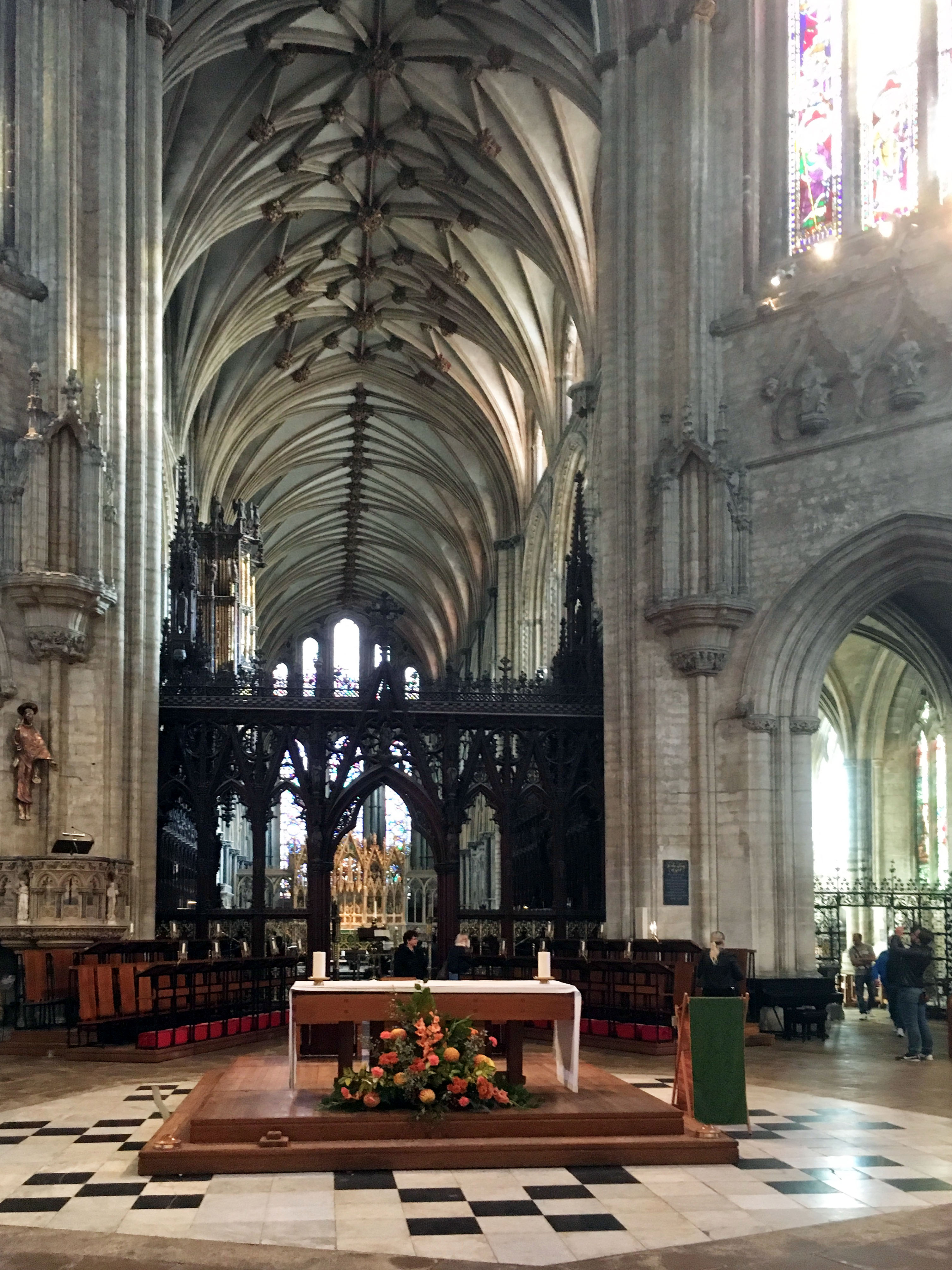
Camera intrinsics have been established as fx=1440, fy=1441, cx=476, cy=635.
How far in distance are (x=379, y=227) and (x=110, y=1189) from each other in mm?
28192

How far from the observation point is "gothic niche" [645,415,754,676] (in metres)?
19.3

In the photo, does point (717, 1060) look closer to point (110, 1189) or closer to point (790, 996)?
point (110, 1189)

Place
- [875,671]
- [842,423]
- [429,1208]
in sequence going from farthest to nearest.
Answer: [875,671]
[842,423]
[429,1208]

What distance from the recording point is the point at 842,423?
19.0 metres

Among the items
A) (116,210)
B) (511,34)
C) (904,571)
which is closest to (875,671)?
(904,571)

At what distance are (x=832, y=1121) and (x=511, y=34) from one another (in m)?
21.0

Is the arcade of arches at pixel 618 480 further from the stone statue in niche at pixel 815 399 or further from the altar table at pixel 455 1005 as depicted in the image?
the altar table at pixel 455 1005

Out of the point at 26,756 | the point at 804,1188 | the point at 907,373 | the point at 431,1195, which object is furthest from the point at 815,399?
the point at 431,1195

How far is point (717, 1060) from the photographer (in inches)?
385

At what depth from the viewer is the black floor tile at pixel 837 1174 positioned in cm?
852

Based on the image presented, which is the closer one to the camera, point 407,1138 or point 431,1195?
point 431,1195

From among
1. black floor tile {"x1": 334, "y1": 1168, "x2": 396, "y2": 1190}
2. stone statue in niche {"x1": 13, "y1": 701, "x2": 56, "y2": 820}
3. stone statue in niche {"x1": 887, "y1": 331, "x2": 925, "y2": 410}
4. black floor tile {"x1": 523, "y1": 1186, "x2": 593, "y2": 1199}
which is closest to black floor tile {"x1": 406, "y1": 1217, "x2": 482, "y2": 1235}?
black floor tile {"x1": 523, "y1": 1186, "x2": 593, "y2": 1199}

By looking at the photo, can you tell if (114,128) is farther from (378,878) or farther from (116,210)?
(378,878)

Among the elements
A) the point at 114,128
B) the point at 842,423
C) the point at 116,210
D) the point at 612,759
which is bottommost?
the point at 612,759
